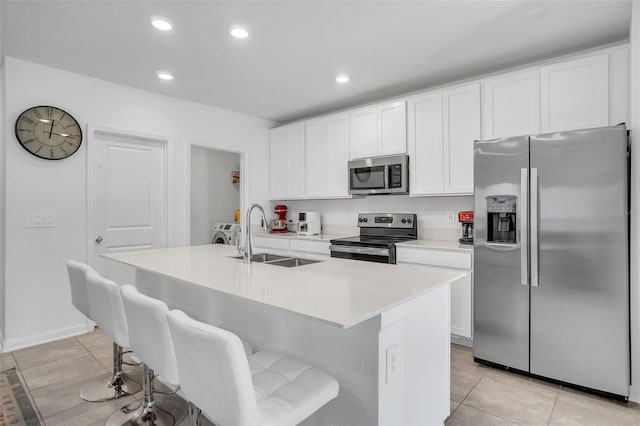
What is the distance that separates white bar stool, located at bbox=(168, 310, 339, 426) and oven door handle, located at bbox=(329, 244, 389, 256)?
82.1 inches

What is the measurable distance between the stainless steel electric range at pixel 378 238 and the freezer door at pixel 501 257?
890mm

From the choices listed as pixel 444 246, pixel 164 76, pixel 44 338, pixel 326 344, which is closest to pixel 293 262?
pixel 326 344

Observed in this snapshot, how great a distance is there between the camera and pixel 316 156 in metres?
4.43

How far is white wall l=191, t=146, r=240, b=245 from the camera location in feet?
18.9

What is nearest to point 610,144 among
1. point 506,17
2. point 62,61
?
point 506,17

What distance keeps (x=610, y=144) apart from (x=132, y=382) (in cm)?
346

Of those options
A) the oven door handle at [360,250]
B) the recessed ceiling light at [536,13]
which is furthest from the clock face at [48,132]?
the recessed ceiling light at [536,13]

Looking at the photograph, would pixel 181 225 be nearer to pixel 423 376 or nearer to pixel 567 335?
pixel 423 376

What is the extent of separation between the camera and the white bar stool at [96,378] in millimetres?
2049

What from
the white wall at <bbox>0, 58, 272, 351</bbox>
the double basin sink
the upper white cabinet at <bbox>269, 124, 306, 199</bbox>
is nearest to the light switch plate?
the white wall at <bbox>0, 58, 272, 351</bbox>

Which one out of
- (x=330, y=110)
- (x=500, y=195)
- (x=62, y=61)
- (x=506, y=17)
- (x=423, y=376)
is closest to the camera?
(x=423, y=376)

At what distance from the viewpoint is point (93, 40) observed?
8.72ft

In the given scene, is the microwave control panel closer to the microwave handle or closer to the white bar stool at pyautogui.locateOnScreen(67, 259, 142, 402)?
the microwave handle

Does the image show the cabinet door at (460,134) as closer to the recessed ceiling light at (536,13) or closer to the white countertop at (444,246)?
the white countertop at (444,246)
